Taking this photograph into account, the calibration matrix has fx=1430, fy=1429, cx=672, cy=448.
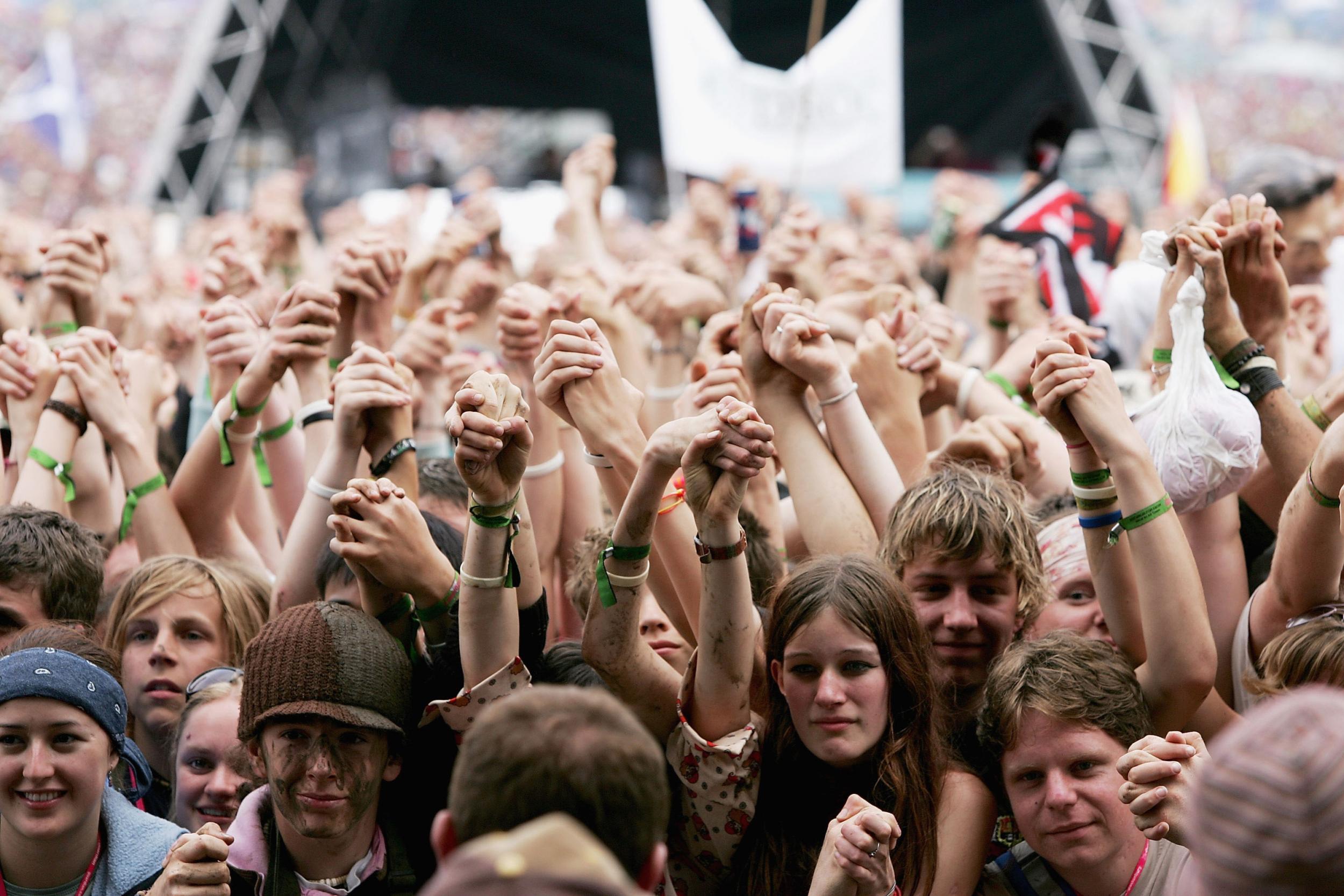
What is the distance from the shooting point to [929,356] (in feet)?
11.9

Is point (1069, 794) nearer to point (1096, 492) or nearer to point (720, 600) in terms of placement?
point (1096, 492)

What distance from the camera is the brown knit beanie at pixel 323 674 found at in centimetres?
251

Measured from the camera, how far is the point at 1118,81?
41.4 ft

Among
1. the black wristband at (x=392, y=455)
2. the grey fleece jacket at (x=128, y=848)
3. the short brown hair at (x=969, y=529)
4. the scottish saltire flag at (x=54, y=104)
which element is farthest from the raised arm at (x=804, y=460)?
the scottish saltire flag at (x=54, y=104)

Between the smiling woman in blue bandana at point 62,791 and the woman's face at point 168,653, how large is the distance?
1.72 ft

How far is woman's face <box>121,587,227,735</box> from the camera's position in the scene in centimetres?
319

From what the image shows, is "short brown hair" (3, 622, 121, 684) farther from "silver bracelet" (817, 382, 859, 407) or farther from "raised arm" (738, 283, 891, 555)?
"silver bracelet" (817, 382, 859, 407)

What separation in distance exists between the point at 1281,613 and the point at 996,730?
655mm

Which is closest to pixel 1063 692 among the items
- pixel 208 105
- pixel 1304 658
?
pixel 1304 658

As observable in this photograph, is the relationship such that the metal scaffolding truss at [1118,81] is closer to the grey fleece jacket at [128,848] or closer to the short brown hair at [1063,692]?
the short brown hair at [1063,692]

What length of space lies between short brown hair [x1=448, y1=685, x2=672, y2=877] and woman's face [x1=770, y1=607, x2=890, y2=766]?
916 mm

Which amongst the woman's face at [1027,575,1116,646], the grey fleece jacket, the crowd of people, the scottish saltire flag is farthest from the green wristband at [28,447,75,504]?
the scottish saltire flag

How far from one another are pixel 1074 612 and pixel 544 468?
126 centimetres

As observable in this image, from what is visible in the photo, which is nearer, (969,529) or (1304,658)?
(1304,658)
